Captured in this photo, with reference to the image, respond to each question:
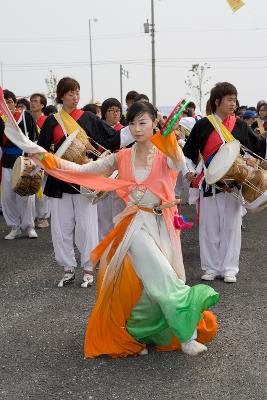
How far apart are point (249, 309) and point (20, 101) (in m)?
6.56

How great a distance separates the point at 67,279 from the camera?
567cm

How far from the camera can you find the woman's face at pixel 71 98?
18.1ft

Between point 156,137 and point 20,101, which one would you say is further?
point 20,101

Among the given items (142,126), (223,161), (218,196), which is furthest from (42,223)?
(142,126)

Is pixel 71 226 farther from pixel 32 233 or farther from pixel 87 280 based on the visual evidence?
pixel 32 233

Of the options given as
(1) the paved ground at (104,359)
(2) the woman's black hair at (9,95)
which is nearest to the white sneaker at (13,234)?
(2) the woman's black hair at (9,95)

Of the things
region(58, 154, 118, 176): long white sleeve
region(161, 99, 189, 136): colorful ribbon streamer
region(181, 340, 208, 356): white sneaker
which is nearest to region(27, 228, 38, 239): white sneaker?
region(58, 154, 118, 176): long white sleeve

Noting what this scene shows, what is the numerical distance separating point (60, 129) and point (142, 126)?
1851mm

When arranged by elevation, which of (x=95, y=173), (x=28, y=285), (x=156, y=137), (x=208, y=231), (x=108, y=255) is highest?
(x=156, y=137)

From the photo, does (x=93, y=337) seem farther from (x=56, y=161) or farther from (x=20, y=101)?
(x=20, y=101)

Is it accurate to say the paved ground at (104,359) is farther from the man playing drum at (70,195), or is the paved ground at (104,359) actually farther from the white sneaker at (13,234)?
the white sneaker at (13,234)

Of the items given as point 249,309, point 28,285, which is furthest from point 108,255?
point 28,285

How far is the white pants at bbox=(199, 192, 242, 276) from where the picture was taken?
5.79 m

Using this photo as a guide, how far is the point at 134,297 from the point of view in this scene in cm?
390
